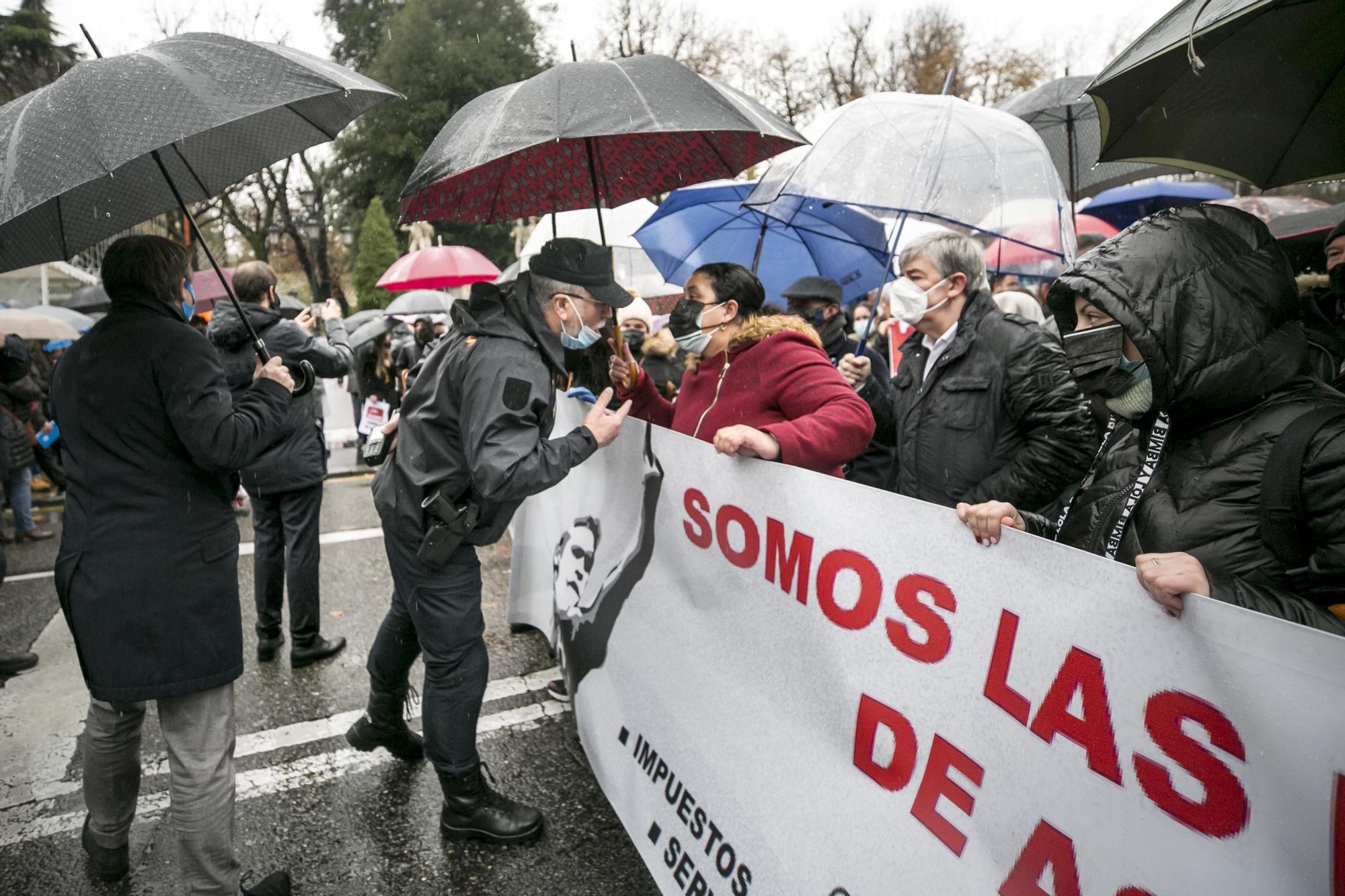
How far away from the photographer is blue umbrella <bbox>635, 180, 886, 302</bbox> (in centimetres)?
459

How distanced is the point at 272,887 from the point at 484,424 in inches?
60.2

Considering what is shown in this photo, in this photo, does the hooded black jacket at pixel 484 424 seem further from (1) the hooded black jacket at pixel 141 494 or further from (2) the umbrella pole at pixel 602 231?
(2) the umbrella pole at pixel 602 231

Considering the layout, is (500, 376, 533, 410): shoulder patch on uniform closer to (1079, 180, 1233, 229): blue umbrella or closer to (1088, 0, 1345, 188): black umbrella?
(1088, 0, 1345, 188): black umbrella

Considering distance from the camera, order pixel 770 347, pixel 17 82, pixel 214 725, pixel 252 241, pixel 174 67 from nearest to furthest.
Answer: pixel 174 67 < pixel 214 725 < pixel 770 347 < pixel 17 82 < pixel 252 241

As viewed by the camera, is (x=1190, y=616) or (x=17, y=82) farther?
(x=17, y=82)

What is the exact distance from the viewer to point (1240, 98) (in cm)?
211

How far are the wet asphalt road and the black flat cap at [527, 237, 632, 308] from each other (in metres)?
1.78

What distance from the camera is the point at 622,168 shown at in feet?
12.0

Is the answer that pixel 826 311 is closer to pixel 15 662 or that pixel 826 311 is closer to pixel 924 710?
pixel 924 710

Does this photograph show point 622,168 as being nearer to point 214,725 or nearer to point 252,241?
point 214,725

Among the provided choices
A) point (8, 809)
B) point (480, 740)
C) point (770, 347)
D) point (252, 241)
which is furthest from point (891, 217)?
point (252, 241)

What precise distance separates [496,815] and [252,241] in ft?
94.0

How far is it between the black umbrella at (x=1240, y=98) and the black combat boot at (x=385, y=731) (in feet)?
9.67

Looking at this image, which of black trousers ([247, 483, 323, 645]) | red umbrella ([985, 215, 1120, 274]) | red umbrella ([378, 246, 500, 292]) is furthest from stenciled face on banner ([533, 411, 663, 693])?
red umbrella ([378, 246, 500, 292])
